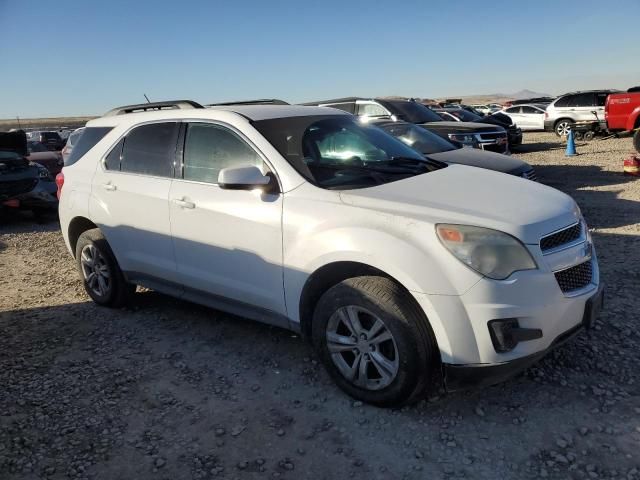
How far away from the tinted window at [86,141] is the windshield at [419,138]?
4.58 meters

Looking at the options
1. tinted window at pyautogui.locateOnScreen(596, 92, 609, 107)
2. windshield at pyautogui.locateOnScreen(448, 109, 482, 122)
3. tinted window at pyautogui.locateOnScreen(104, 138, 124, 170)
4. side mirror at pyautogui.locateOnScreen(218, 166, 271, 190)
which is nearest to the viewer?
side mirror at pyautogui.locateOnScreen(218, 166, 271, 190)

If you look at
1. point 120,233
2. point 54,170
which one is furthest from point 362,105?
point 120,233

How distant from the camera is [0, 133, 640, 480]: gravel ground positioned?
2.75m

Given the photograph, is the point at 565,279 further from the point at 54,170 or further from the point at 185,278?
the point at 54,170

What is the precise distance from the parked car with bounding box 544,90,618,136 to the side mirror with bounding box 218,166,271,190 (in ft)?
63.6

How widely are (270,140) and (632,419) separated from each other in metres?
2.78

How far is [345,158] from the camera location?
12.8 ft

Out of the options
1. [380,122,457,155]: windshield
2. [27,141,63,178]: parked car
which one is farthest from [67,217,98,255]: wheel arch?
[27,141,63,178]: parked car

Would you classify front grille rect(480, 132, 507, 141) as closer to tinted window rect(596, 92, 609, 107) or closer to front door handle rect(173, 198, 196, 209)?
front door handle rect(173, 198, 196, 209)

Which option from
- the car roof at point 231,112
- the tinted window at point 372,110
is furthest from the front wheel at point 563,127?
the car roof at point 231,112

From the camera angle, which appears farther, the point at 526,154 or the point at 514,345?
the point at 526,154

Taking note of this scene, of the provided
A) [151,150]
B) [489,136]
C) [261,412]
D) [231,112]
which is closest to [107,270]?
[151,150]

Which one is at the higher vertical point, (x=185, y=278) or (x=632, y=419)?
(x=185, y=278)

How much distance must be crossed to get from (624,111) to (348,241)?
16.8 m
